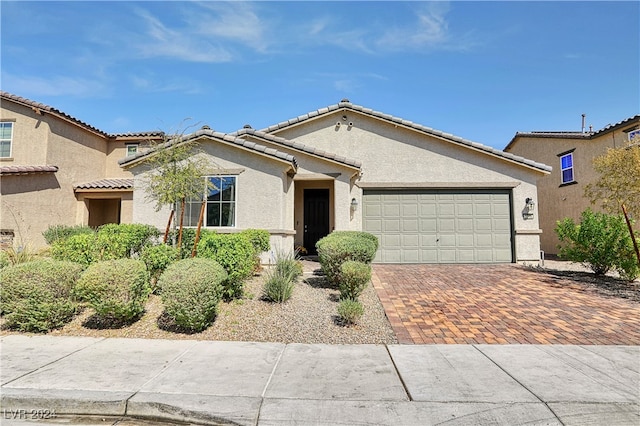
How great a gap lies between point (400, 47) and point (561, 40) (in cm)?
510

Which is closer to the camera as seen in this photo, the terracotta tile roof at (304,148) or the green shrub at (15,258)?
the green shrub at (15,258)

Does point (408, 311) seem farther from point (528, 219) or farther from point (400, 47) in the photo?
point (400, 47)

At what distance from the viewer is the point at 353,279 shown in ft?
22.9

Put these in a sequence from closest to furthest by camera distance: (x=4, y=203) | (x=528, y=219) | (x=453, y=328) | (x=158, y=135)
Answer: (x=453, y=328) → (x=528, y=219) → (x=4, y=203) → (x=158, y=135)

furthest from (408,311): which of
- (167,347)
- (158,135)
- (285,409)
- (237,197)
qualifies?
(158,135)

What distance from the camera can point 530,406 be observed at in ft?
10.9

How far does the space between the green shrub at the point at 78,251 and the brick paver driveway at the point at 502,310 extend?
646 centimetres

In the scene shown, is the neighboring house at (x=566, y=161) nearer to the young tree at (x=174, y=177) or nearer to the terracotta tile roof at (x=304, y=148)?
the terracotta tile roof at (x=304, y=148)

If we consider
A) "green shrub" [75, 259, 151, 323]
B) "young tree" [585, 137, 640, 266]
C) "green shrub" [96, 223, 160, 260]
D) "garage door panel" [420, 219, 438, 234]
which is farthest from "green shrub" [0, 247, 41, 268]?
"young tree" [585, 137, 640, 266]

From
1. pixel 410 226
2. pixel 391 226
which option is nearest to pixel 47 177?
pixel 391 226

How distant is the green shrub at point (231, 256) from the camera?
6812 millimetres

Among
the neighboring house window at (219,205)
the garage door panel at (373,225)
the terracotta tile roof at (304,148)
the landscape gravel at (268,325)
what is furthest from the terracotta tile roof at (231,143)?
the landscape gravel at (268,325)

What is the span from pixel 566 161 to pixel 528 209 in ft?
21.3

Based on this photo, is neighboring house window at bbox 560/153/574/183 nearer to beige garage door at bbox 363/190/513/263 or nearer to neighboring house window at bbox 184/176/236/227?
beige garage door at bbox 363/190/513/263
